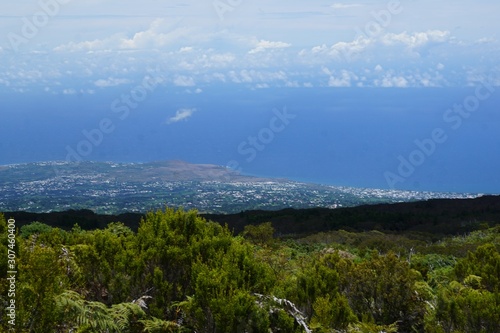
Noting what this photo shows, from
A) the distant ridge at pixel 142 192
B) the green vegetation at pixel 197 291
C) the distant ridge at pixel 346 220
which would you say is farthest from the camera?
the distant ridge at pixel 142 192

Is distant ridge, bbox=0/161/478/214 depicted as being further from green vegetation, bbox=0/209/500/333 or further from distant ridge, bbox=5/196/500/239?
green vegetation, bbox=0/209/500/333

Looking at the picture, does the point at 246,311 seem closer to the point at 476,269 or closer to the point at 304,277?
the point at 304,277

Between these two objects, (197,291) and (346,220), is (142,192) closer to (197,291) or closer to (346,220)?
(346,220)

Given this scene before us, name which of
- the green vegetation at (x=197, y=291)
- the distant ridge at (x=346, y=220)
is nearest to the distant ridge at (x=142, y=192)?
the distant ridge at (x=346, y=220)

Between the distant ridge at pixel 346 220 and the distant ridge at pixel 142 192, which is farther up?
the distant ridge at pixel 142 192

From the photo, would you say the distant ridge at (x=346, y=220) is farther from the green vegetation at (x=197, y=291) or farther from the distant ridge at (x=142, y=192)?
the green vegetation at (x=197, y=291)

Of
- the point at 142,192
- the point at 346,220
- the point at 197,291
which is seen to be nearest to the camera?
the point at 197,291

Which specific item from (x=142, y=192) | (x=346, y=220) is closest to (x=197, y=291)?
(x=346, y=220)

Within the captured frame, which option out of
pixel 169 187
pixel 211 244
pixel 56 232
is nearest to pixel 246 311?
pixel 211 244
